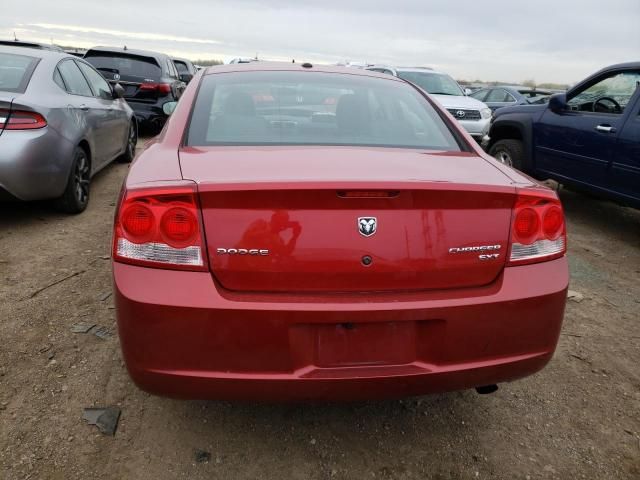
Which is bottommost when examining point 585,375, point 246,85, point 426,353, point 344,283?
point 585,375

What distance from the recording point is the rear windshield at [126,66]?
31.4 ft

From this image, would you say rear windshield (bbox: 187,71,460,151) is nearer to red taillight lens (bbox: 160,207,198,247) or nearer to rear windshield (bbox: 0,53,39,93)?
red taillight lens (bbox: 160,207,198,247)

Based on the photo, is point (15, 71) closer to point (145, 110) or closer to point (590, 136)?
point (145, 110)

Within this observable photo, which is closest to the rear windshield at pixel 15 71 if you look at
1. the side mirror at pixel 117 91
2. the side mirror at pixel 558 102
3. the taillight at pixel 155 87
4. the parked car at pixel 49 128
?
the parked car at pixel 49 128

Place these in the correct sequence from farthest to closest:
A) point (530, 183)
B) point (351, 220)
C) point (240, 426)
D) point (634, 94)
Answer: point (634, 94), point (240, 426), point (530, 183), point (351, 220)

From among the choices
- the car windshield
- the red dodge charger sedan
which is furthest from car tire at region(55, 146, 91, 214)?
the car windshield

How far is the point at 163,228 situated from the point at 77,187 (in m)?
3.68

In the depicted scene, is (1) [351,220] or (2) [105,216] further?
(2) [105,216]

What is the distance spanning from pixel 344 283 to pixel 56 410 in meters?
1.51

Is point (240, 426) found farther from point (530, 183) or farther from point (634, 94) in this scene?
point (634, 94)

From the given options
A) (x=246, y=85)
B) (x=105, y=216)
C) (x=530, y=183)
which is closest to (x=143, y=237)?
(x=246, y=85)

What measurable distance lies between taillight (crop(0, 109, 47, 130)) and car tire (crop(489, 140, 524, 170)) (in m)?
4.95

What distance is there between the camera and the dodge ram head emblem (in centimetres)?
176

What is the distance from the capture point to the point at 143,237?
5.84ft
